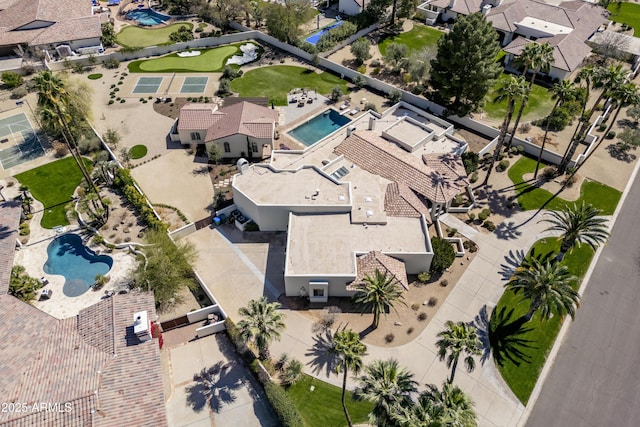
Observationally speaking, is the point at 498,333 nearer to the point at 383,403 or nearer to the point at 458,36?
the point at 383,403

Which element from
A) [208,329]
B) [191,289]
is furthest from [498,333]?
[191,289]

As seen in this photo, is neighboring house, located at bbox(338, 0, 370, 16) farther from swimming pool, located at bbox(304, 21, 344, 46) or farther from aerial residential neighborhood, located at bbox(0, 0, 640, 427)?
aerial residential neighborhood, located at bbox(0, 0, 640, 427)

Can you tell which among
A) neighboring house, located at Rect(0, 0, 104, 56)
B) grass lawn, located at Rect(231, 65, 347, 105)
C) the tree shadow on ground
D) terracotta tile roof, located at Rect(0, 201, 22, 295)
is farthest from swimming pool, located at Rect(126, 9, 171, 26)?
the tree shadow on ground

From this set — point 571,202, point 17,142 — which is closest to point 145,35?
point 17,142

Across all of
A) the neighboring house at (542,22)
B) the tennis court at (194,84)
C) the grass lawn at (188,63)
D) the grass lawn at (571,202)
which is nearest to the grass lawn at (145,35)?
the grass lawn at (188,63)

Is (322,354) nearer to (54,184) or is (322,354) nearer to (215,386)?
(215,386)

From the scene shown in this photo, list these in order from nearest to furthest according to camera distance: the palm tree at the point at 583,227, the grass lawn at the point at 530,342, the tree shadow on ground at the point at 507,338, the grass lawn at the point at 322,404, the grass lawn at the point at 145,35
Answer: the grass lawn at the point at 322,404 < the grass lawn at the point at 530,342 < the tree shadow on ground at the point at 507,338 < the palm tree at the point at 583,227 < the grass lawn at the point at 145,35

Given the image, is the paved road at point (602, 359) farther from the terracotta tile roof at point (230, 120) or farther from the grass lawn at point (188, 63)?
the grass lawn at point (188, 63)
